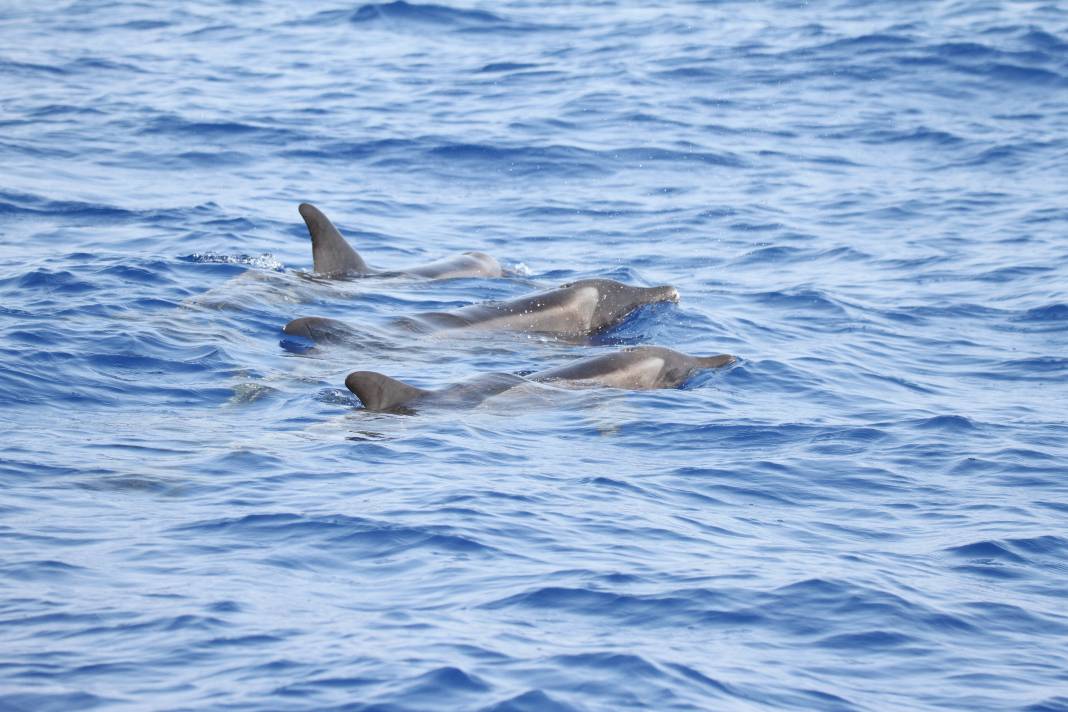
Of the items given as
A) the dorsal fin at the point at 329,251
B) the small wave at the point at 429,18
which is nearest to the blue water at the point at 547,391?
the dorsal fin at the point at 329,251

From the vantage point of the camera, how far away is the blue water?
854cm

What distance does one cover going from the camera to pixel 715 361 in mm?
15297

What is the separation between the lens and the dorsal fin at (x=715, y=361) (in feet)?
50.1

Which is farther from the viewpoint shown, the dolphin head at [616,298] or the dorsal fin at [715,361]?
the dolphin head at [616,298]

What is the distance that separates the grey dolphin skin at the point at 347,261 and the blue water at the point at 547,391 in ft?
1.57

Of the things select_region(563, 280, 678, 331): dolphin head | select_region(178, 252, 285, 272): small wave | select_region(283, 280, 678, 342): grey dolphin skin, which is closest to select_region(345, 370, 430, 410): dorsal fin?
select_region(283, 280, 678, 342): grey dolphin skin

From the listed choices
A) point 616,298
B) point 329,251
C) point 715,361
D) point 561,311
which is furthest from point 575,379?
point 329,251

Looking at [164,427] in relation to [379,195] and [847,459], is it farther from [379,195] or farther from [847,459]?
[379,195]

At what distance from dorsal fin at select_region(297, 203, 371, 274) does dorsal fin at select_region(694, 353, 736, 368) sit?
16.8 ft

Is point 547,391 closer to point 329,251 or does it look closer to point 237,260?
point 329,251

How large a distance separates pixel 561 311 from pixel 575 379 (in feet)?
8.74

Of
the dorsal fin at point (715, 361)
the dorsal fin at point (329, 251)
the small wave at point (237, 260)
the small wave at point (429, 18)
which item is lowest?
the dorsal fin at point (715, 361)

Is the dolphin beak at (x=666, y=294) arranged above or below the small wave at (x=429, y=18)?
below

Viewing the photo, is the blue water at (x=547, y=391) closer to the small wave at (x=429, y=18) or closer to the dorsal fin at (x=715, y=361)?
the dorsal fin at (x=715, y=361)
